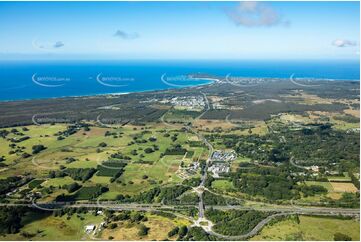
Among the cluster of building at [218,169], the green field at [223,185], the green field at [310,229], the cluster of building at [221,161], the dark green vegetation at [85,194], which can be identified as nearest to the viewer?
Answer: the green field at [310,229]

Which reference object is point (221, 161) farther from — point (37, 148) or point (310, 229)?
point (37, 148)

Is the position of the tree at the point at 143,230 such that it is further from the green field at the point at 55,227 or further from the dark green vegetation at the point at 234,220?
the dark green vegetation at the point at 234,220

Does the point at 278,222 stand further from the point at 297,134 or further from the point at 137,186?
the point at 297,134

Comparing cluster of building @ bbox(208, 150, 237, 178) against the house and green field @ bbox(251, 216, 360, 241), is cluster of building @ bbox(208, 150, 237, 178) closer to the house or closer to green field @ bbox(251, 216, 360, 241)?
green field @ bbox(251, 216, 360, 241)

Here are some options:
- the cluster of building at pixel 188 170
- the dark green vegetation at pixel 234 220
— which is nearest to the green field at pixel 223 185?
the cluster of building at pixel 188 170

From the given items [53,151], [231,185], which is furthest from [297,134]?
[53,151]

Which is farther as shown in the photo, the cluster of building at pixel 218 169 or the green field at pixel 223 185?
the cluster of building at pixel 218 169

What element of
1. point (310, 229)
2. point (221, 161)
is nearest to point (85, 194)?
point (221, 161)

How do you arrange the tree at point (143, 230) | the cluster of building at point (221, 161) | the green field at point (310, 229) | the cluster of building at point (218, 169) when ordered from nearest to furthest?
the green field at point (310, 229)
the tree at point (143, 230)
the cluster of building at point (218, 169)
the cluster of building at point (221, 161)

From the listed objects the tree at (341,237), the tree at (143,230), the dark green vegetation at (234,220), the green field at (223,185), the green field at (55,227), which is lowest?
the green field at (55,227)

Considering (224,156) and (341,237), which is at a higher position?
(341,237)

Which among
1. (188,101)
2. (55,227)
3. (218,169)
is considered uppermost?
(188,101)
